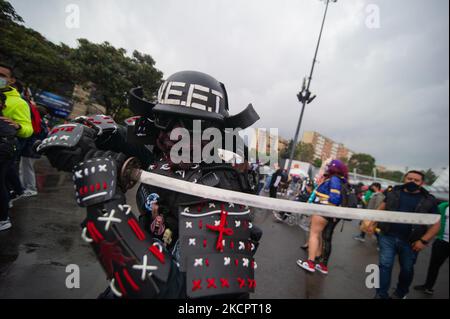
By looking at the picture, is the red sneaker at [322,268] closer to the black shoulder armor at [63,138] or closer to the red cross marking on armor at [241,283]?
Answer: the red cross marking on armor at [241,283]

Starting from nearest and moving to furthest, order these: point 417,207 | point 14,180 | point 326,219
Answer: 1. point 417,207
2. point 326,219
3. point 14,180

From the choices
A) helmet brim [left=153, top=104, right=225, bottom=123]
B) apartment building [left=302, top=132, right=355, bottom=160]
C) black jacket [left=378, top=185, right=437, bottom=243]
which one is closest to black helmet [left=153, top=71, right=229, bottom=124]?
helmet brim [left=153, top=104, right=225, bottom=123]

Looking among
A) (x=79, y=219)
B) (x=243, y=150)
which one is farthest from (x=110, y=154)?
(x=79, y=219)

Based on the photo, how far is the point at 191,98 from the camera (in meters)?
1.18

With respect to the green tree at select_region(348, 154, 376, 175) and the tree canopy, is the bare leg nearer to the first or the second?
the tree canopy

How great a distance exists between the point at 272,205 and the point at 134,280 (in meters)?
0.76

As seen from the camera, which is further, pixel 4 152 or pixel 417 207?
pixel 417 207

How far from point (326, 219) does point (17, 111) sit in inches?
177

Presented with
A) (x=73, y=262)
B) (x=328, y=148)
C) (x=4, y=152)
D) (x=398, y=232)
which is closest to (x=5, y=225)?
(x=4, y=152)

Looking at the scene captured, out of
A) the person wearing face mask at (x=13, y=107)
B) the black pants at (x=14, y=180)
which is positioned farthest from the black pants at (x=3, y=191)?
the black pants at (x=14, y=180)

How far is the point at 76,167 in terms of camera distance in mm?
878

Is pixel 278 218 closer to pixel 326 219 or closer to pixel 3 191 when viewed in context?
pixel 326 219

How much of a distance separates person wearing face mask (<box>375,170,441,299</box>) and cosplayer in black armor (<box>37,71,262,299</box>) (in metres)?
2.45
